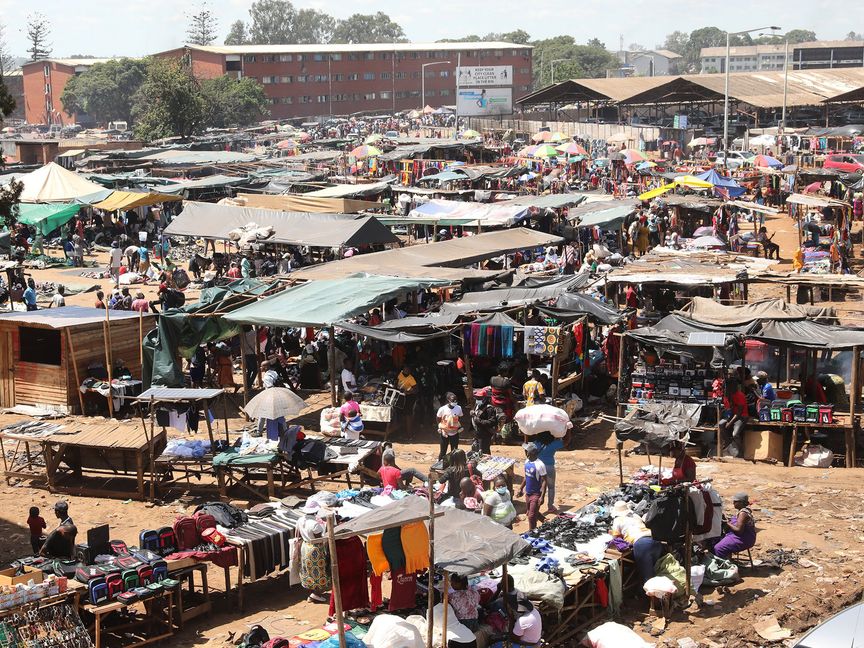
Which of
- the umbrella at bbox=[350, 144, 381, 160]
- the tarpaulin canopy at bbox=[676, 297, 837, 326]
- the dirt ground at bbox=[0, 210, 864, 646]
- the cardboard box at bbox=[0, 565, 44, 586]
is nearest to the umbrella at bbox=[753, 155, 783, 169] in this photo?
the umbrella at bbox=[350, 144, 381, 160]

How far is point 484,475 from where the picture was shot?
12039 mm

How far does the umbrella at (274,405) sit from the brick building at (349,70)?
306 feet

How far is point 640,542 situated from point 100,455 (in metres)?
7.21

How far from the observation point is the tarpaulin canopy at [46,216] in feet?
105

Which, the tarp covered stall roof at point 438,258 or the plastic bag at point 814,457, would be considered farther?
the tarp covered stall roof at point 438,258

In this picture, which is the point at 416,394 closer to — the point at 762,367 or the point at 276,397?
the point at 276,397

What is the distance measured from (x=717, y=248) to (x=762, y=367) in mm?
10042

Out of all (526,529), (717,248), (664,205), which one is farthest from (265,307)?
(664,205)

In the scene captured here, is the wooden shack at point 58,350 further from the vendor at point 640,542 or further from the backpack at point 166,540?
the vendor at point 640,542

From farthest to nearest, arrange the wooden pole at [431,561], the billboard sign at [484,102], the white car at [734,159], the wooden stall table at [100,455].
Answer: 1. the billboard sign at [484,102]
2. the white car at [734,159]
3. the wooden stall table at [100,455]
4. the wooden pole at [431,561]

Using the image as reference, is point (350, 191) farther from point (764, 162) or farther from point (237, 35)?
point (237, 35)

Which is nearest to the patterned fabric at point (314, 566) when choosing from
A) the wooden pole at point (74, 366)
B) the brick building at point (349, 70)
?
the wooden pole at point (74, 366)

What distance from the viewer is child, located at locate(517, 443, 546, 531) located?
11523mm

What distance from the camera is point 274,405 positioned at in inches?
504
